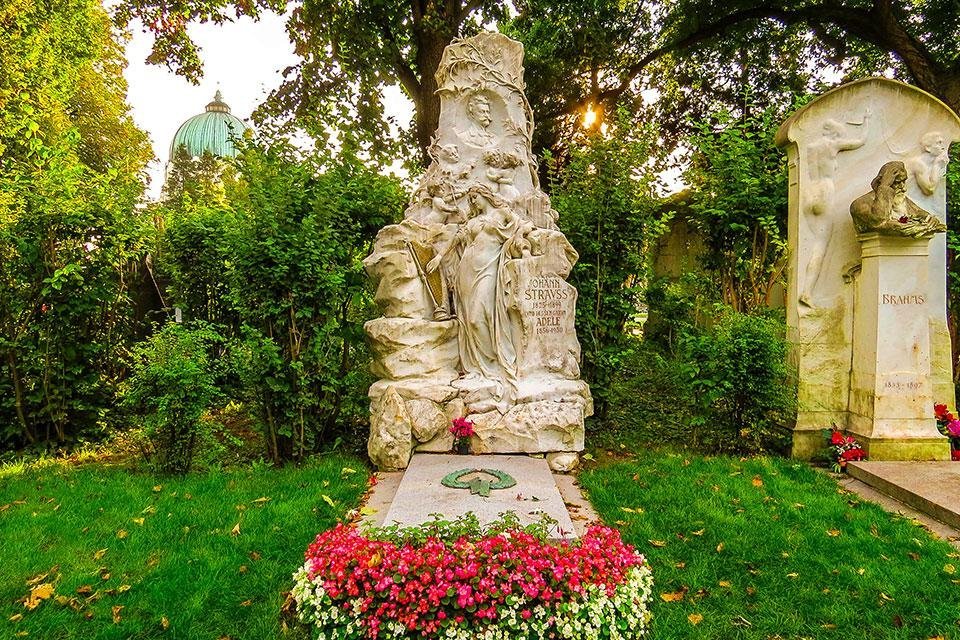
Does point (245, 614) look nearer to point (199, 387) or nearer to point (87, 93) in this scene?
point (199, 387)

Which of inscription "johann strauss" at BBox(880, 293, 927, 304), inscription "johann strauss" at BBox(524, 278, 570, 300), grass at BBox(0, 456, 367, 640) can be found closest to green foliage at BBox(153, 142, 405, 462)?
grass at BBox(0, 456, 367, 640)

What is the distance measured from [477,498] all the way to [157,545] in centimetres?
201

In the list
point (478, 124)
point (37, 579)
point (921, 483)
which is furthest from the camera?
point (478, 124)

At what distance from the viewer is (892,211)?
5168mm

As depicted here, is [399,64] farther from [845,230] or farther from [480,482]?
[480,482]

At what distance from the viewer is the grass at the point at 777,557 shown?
289cm

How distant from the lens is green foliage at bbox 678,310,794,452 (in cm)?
543

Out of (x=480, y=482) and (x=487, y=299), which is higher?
(x=487, y=299)

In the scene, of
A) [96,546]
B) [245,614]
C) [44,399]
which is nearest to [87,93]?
[44,399]

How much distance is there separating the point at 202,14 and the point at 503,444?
35.2 feet

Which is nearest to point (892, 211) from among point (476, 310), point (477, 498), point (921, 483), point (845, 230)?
point (845, 230)

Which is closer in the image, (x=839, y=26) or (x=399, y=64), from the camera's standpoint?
(x=399, y=64)

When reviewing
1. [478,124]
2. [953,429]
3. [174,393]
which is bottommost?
[953,429]

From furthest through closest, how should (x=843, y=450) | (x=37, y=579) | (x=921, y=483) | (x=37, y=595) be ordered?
(x=843, y=450)
(x=921, y=483)
(x=37, y=579)
(x=37, y=595)
